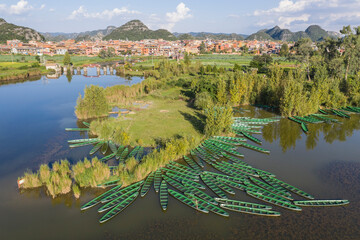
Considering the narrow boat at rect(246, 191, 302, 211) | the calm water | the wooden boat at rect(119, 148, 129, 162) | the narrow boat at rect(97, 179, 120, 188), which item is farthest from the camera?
the wooden boat at rect(119, 148, 129, 162)

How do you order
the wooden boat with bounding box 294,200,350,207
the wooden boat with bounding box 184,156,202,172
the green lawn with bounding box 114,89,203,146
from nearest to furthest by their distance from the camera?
1. the wooden boat with bounding box 294,200,350,207
2. the wooden boat with bounding box 184,156,202,172
3. the green lawn with bounding box 114,89,203,146

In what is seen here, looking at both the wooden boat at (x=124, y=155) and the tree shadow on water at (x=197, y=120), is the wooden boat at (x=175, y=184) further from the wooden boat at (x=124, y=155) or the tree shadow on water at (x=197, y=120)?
the tree shadow on water at (x=197, y=120)

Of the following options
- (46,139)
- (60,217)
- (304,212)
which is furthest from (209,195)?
(46,139)

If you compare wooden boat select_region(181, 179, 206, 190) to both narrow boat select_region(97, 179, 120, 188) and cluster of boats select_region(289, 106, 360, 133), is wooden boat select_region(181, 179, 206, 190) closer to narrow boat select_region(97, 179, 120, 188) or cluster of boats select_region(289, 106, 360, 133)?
narrow boat select_region(97, 179, 120, 188)

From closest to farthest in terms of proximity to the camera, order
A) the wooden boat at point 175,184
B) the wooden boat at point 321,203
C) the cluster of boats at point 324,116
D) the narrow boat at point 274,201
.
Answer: the narrow boat at point 274,201 < the wooden boat at point 321,203 < the wooden boat at point 175,184 < the cluster of boats at point 324,116

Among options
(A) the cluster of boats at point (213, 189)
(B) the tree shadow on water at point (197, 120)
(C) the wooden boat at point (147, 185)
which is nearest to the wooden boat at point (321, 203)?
(A) the cluster of boats at point (213, 189)

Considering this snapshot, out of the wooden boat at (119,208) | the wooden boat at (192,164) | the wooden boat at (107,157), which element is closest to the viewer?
the wooden boat at (119,208)

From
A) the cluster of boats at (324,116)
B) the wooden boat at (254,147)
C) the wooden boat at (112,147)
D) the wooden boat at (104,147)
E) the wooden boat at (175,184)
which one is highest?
the cluster of boats at (324,116)

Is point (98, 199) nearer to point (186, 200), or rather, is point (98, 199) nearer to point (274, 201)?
point (186, 200)

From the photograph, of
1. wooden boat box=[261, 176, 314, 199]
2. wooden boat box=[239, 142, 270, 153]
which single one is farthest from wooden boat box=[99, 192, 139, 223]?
wooden boat box=[239, 142, 270, 153]
